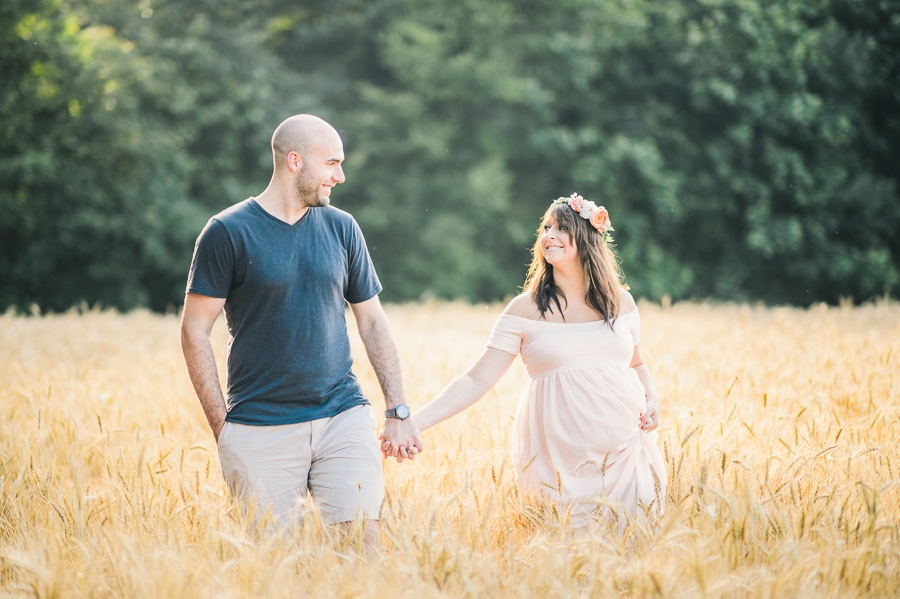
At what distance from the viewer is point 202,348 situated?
3.26 meters

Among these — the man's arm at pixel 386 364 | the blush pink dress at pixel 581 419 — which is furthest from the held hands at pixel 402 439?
the blush pink dress at pixel 581 419

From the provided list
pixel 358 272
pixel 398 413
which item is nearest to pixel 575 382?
pixel 398 413

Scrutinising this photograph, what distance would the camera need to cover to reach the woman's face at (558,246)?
3.69 m

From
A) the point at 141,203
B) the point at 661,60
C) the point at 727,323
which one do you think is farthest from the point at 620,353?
the point at 661,60

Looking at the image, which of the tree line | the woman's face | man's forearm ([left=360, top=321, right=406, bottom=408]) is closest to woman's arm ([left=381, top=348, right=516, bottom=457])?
man's forearm ([left=360, top=321, right=406, bottom=408])

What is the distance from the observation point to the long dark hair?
366 cm

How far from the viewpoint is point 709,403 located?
5.08 m

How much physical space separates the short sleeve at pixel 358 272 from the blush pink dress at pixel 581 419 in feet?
2.19

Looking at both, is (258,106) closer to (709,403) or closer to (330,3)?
(330,3)

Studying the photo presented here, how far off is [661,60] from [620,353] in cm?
2097

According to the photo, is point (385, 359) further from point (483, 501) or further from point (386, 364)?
point (483, 501)

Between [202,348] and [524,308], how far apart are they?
1507mm

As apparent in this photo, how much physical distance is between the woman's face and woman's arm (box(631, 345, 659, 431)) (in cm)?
60

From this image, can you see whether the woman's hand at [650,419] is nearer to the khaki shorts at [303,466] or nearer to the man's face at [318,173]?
the khaki shorts at [303,466]
